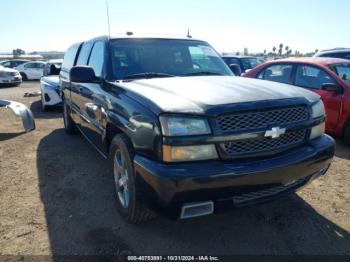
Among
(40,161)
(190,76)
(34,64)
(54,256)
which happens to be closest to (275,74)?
(190,76)

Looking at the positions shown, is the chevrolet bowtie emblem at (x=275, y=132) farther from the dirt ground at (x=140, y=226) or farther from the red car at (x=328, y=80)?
the red car at (x=328, y=80)

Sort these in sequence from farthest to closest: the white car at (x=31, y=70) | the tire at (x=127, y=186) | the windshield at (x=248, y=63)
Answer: the white car at (x=31, y=70) → the windshield at (x=248, y=63) → the tire at (x=127, y=186)

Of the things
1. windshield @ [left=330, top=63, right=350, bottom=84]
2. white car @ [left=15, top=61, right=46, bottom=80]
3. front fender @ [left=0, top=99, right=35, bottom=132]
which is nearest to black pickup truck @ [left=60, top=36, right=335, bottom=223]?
windshield @ [left=330, top=63, right=350, bottom=84]

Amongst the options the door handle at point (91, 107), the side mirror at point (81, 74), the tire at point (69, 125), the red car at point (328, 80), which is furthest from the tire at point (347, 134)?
the tire at point (69, 125)

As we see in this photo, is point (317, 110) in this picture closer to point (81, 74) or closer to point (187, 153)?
point (187, 153)

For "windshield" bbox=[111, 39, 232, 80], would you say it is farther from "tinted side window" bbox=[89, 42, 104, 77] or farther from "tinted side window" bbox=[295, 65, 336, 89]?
"tinted side window" bbox=[295, 65, 336, 89]

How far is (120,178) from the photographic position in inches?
134

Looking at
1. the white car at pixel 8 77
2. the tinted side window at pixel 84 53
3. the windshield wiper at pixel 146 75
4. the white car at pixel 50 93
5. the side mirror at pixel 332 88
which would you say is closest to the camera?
the windshield wiper at pixel 146 75

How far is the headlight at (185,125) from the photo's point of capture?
250cm

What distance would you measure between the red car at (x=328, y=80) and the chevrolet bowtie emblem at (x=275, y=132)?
3.37 m

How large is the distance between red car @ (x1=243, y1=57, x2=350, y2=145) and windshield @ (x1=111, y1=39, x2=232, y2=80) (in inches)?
95.0

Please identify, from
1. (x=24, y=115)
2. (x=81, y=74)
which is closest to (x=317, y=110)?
(x=81, y=74)

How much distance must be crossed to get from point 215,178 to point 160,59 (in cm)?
202

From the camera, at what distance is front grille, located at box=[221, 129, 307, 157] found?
2.57 meters
